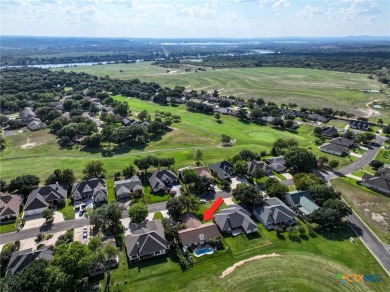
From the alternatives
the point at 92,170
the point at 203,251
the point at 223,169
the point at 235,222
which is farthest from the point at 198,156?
the point at 203,251

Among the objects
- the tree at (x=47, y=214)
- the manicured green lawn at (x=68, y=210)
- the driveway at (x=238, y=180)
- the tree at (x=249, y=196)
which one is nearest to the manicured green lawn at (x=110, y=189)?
the manicured green lawn at (x=68, y=210)

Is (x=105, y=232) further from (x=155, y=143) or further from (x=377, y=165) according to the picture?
(x=377, y=165)

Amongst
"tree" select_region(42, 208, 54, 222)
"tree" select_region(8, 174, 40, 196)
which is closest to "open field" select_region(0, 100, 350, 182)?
"tree" select_region(8, 174, 40, 196)

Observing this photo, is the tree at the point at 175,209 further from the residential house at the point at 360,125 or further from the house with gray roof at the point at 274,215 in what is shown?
the residential house at the point at 360,125

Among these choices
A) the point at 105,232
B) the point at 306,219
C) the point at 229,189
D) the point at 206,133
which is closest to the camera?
the point at 105,232

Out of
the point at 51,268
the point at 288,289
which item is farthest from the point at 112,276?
the point at 288,289

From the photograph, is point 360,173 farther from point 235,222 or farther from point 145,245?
point 145,245
